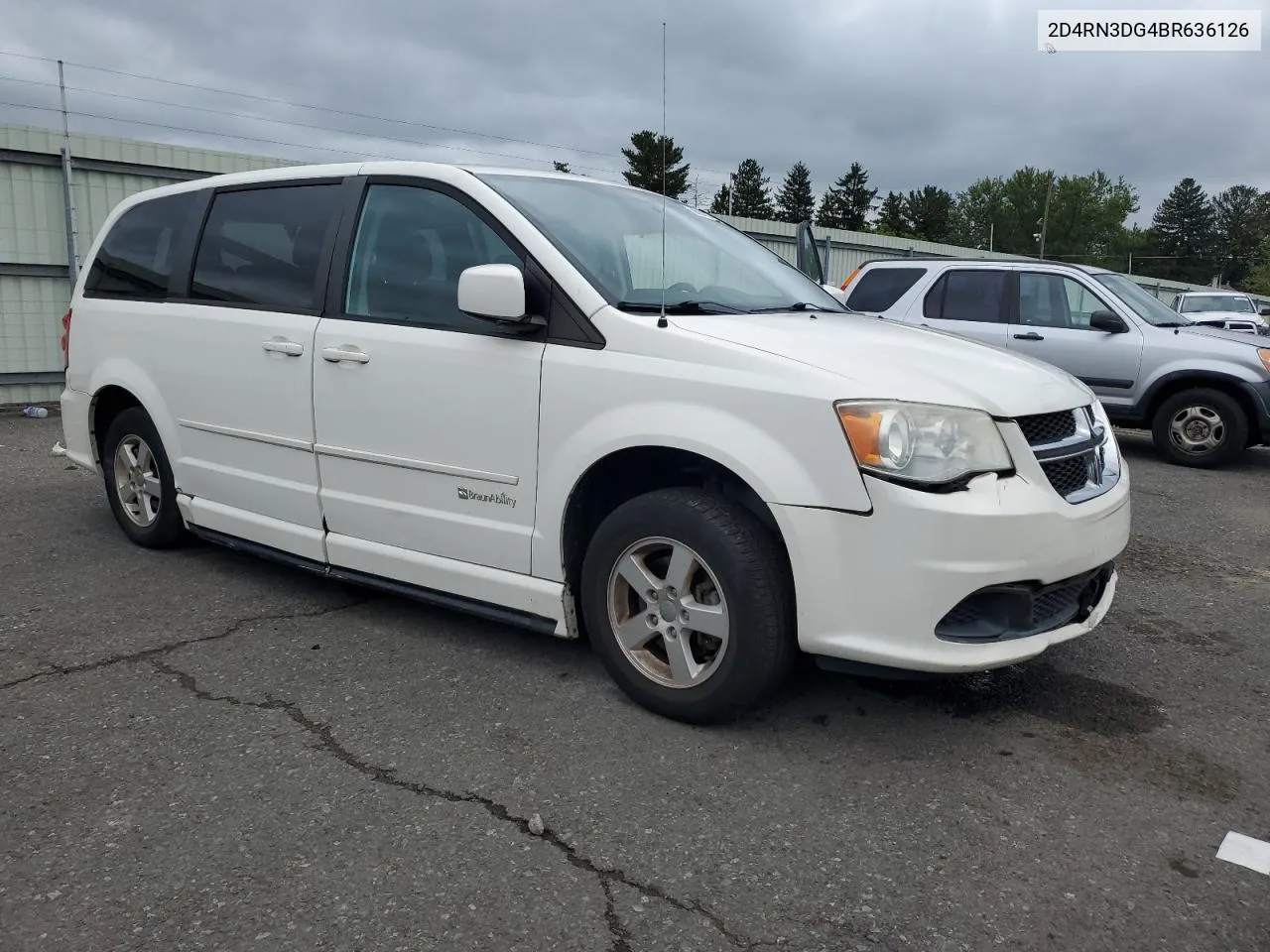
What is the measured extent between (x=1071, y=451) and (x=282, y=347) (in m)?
2.97

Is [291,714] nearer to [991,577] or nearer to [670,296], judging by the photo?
[670,296]

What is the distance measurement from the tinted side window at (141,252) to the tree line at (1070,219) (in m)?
73.2

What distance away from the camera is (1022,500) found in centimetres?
290

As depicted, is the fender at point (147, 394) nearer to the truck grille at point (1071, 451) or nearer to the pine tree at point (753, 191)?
the truck grille at point (1071, 451)

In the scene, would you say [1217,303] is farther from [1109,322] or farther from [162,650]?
[162,650]

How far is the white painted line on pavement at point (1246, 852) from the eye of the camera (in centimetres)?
252

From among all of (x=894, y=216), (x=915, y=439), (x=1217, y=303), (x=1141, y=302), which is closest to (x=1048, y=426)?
(x=915, y=439)

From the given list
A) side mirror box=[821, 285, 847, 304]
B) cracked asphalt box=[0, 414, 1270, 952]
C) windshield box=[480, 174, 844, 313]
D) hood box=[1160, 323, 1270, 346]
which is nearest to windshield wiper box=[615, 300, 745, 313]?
windshield box=[480, 174, 844, 313]

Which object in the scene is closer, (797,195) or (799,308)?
(799,308)

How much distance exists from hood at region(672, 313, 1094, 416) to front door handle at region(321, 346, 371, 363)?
1262 mm

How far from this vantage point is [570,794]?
2824mm

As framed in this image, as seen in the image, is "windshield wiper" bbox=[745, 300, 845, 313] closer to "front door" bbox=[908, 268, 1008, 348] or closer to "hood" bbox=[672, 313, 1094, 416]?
"hood" bbox=[672, 313, 1094, 416]

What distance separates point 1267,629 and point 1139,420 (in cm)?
515

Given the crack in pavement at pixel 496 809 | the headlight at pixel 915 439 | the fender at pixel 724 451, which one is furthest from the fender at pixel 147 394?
the headlight at pixel 915 439
